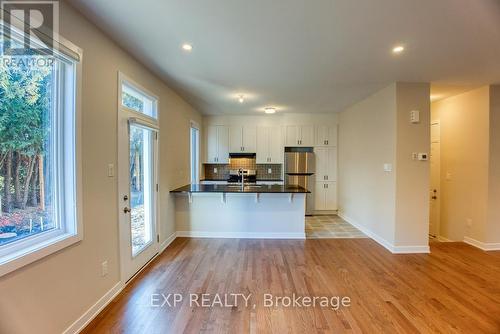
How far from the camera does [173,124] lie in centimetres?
423

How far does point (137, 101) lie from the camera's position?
312 centimetres

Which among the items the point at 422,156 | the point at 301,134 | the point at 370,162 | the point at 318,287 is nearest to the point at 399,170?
the point at 422,156

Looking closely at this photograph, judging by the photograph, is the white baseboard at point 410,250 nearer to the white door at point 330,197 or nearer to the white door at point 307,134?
the white door at point 330,197

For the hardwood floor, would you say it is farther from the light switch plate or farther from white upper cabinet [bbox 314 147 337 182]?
white upper cabinet [bbox 314 147 337 182]

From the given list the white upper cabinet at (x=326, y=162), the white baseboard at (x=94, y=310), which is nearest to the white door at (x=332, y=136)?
the white upper cabinet at (x=326, y=162)

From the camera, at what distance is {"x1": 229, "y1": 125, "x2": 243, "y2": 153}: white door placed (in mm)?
6531

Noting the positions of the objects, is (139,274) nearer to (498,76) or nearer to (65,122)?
(65,122)

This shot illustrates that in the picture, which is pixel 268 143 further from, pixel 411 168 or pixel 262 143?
pixel 411 168

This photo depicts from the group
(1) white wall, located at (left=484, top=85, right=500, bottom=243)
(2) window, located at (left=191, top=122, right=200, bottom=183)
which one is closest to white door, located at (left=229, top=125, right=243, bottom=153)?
(2) window, located at (left=191, top=122, right=200, bottom=183)

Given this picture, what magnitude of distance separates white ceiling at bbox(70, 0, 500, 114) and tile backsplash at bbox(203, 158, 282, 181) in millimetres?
2940

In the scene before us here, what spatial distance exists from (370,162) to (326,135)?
6.22ft

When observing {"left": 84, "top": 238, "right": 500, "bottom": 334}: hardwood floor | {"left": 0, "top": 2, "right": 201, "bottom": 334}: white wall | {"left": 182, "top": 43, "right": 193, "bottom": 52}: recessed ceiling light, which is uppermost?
{"left": 182, "top": 43, "right": 193, "bottom": 52}: recessed ceiling light

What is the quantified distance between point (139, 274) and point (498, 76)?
5646mm

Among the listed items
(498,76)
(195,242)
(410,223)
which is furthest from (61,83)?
(498,76)
